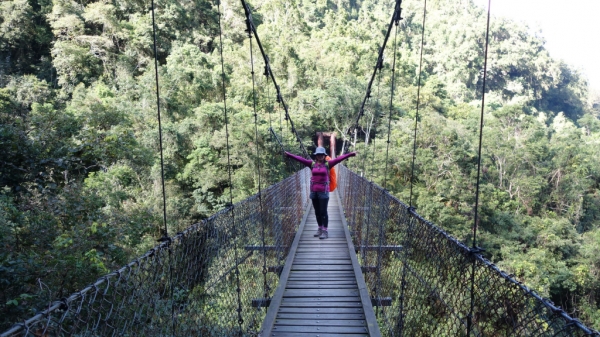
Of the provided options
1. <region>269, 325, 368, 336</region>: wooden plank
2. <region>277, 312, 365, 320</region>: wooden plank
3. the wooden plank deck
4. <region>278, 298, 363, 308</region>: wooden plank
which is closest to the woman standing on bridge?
the wooden plank deck

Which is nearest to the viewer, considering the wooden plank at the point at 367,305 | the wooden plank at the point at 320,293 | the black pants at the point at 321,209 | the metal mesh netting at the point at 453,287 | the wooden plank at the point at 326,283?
the metal mesh netting at the point at 453,287

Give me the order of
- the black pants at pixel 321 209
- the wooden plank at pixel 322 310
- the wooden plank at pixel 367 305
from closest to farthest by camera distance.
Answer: the wooden plank at pixel 367 305
the wooden plank at pixel 322 310
the black pants at pixel 321 209

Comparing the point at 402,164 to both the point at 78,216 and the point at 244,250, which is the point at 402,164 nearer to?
the point at 78,216

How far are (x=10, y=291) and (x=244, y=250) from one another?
221 cm

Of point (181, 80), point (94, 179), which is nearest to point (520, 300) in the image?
point (94, 179)

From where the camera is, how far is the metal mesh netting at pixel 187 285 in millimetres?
743

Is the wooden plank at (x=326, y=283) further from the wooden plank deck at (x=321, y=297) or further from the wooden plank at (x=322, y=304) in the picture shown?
the wooden plank at (x=322, y=304)

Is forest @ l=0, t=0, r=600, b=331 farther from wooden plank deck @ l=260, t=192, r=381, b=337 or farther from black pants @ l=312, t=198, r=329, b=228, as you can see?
black pants @ l=312, t=198, r=329, b=228

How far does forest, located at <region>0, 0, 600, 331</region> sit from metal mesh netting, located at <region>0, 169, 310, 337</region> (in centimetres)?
168

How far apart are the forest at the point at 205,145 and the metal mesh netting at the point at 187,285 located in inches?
66.0

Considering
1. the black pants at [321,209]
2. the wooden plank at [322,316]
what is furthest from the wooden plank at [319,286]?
the black pants at [321,209]

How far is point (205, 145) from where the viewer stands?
10828mm

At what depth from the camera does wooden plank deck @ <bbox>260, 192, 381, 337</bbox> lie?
5.98ft

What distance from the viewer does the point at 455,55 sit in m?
25.5
